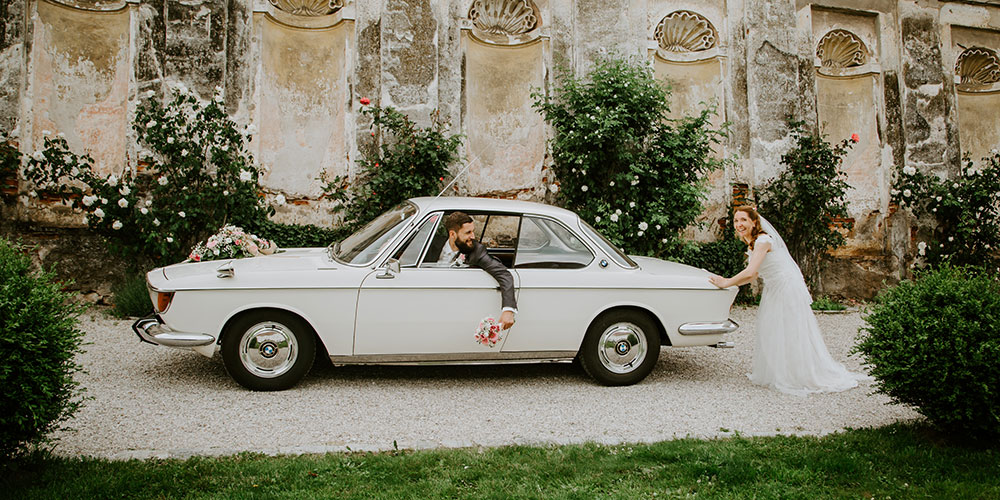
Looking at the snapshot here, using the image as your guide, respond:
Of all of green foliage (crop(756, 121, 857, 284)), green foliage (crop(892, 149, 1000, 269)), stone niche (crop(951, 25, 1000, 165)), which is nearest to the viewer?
green foliage (crop(756, 121, 857, 284))

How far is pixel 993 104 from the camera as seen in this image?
527 inches

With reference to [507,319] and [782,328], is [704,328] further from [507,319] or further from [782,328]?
[507,319]

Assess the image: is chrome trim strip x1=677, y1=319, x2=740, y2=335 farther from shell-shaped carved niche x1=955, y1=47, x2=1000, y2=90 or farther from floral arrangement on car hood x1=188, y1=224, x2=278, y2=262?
shell-shaped carved niche x1=955, y1=47, x2=1000, y2=90

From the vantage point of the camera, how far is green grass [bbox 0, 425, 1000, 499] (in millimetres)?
3324

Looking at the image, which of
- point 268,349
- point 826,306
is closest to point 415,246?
point 268,349

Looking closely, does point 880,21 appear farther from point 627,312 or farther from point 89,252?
point 89,252

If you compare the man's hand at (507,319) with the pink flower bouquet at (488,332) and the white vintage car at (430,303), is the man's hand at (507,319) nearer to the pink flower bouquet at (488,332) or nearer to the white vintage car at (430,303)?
the pink flower bouquet at (488,332)

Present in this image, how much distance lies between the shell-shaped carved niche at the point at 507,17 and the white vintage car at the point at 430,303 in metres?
6.31

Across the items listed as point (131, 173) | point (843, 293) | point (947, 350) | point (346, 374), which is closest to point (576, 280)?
point (346, 374)

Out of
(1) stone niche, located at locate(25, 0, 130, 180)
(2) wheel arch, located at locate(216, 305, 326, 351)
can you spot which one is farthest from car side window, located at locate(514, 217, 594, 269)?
(1) stone niche, located at locate(25, 0, 130, 180)

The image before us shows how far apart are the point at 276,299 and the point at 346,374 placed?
1157 millimetres

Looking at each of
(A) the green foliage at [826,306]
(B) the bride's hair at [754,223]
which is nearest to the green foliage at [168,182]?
(B) the bride's hair at [754,223]

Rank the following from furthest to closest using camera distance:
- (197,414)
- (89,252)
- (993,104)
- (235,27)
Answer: (993,104), (235,27), (89,252), (197,414)

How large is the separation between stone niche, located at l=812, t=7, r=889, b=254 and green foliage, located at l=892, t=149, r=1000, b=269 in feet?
1.61
